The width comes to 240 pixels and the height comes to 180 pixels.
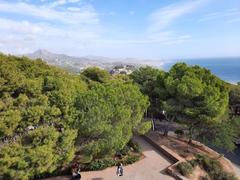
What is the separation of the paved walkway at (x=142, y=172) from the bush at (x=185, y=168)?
0.99 m

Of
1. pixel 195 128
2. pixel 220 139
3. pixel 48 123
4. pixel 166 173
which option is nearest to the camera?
pixel 48 123

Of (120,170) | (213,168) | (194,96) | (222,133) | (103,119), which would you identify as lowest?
(213,168)

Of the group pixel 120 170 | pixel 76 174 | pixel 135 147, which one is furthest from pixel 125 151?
pixel 76 174

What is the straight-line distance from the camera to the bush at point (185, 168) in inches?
746

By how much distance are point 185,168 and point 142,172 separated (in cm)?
301

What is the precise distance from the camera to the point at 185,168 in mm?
A: 19156

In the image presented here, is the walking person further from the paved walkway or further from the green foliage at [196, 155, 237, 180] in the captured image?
the green foliage at [196, 155, 237, 180]

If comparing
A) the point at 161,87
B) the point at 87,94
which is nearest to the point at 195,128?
the point at 161,87

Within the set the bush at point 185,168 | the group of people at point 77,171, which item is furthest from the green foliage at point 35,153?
the bush at point 185,168

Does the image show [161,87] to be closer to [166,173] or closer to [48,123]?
[166,173]

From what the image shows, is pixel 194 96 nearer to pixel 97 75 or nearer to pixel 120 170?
pixel 120 170

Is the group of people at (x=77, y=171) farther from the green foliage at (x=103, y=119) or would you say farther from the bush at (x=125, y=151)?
the bush at (x=125, y=151)

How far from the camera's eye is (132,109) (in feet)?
66.5

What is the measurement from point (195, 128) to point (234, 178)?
5756mm
